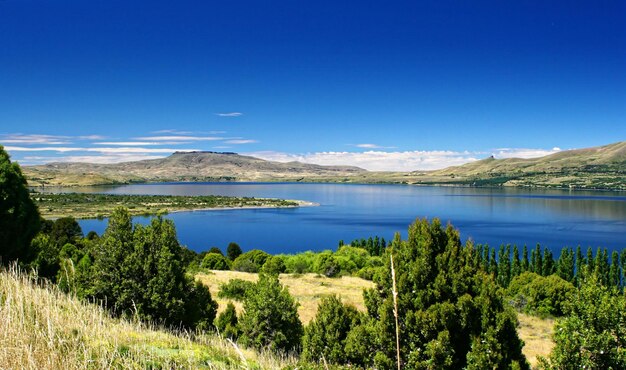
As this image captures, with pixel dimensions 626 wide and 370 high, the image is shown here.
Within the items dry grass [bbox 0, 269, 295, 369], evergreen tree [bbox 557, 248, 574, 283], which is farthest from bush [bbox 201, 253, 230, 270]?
dry grass [bbox 0, 269, 295, 369]

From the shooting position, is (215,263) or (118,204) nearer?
(215,263)

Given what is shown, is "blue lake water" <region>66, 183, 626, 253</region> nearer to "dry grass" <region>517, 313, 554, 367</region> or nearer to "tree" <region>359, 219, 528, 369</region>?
"dry grass" <region>517, 313, 554, 367</region>

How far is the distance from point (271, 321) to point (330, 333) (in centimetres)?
431

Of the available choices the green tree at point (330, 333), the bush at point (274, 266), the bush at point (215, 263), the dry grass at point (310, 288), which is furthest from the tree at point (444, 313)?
the bush at point (215, 263)

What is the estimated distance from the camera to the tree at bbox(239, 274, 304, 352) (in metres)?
20.6

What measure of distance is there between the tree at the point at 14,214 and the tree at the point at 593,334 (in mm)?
21892

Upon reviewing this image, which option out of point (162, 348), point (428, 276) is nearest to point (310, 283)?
Answer: point (428, 276)

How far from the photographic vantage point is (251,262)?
197 ft

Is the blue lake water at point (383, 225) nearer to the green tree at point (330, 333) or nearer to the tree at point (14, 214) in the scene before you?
the green tree at point (330, 333)

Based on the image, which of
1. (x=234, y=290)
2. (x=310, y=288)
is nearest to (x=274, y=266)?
(x=310, y=288)

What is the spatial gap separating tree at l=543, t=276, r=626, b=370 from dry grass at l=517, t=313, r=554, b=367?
11.8 metres

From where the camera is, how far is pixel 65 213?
142 m

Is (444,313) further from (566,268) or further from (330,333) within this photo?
(566,268)

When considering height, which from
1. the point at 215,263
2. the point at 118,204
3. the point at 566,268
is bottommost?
the point at 566,268
